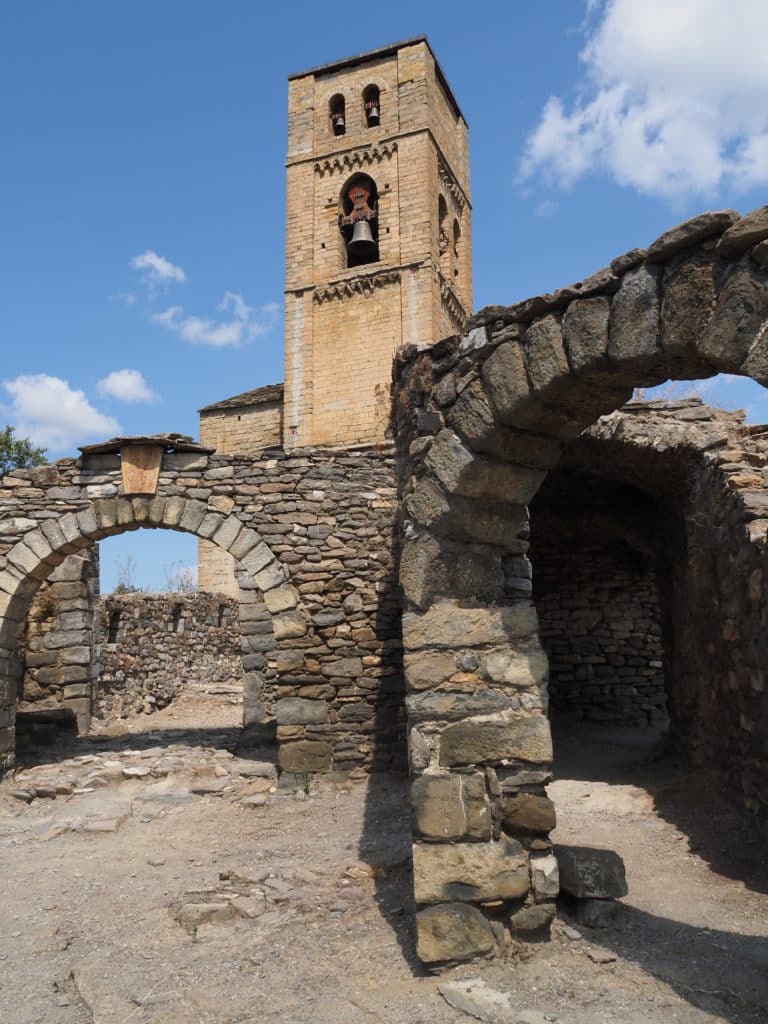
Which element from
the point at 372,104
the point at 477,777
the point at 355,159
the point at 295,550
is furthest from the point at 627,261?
the point at 372,104

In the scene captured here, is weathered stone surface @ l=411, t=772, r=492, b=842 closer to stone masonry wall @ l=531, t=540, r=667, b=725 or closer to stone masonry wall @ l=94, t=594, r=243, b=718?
stone masonry wall @ l=531, t=540, r=667, b=725

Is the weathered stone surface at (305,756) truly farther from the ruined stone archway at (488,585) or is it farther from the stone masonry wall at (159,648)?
the stone masonry wall at (159,648)

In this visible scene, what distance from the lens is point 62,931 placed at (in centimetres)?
431

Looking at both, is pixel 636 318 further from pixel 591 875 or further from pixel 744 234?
pixel 591 875

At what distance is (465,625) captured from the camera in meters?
3.87

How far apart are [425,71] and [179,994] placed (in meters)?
24.4

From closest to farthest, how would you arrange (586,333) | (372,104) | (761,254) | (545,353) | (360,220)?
(761,254) < (586,333) < (545,353) < (360,220) < (372,104)

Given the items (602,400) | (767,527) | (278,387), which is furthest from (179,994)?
(278,387)

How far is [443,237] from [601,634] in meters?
15.7

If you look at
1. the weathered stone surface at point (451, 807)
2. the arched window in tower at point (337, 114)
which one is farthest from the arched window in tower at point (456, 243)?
the weathered stone surface at point (451, 807)

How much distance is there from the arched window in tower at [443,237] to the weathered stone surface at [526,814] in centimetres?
2096

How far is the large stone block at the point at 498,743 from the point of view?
147 inches

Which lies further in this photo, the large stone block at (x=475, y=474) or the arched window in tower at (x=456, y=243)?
the arched window in tower at (x=456, y=243)

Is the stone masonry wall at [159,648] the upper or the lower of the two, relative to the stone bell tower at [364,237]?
lower
